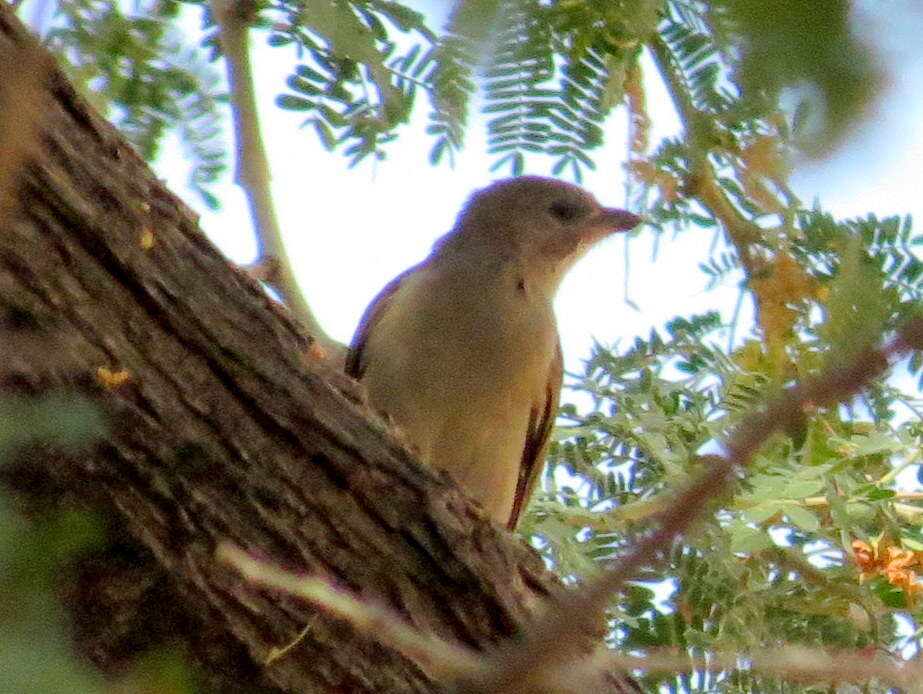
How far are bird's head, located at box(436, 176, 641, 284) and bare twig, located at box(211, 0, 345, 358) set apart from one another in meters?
1.16

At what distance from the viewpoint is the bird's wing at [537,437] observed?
15.5 ft

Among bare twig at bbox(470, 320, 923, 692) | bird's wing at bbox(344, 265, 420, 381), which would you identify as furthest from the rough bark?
bird's wing at bbox(344, 265, 420, 381)

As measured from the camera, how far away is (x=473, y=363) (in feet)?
15.0

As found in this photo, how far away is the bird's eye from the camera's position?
5.50 meters

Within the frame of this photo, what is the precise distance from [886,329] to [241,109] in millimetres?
2821

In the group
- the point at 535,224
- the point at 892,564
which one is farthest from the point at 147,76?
the point at 892,564

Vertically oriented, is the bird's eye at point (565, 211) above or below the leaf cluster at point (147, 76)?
above

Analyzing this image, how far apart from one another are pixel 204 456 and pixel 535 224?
2.99m

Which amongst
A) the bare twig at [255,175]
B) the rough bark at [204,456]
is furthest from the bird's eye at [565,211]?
the rough bark at [204,456]

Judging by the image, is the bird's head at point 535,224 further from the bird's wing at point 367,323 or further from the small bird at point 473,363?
the bird's wing at point 367,323

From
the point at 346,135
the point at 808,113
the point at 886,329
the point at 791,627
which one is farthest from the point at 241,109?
the point at 808,113

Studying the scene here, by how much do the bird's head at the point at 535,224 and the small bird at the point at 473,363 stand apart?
0.02m

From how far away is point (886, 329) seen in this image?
1475mm

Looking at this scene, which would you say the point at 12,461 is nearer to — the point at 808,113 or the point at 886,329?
the point at 886,329
